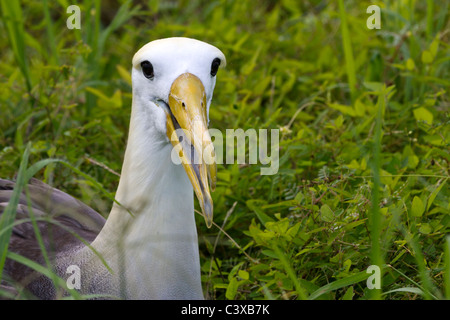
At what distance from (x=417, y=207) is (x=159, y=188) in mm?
880

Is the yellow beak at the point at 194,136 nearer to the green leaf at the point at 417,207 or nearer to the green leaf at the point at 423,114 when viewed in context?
the green leaf at the point at 417,207

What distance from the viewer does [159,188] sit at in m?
2.13

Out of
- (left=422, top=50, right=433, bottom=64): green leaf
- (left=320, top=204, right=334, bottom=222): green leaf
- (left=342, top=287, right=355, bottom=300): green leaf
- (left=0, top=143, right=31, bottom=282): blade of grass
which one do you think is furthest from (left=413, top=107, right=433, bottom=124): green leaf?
(left=0, top=143, right=31, bottom=282): blade of grass

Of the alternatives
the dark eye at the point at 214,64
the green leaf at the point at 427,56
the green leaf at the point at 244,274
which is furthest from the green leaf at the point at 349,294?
the green leaf at the point at 427,56

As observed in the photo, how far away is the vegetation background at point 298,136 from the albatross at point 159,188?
16 centimetres

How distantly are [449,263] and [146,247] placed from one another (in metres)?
0.90

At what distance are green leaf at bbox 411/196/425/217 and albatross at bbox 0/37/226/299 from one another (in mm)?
729

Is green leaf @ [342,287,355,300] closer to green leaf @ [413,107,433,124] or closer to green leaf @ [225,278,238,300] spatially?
green leaf @ [225,278,238,300]

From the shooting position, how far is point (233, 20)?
434 centimetres

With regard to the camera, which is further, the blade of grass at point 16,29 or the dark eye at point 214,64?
the blade of grass at point 16,29

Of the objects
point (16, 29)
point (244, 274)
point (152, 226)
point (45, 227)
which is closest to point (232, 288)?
point (244, 274)

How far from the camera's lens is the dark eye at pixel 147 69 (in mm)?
2099
